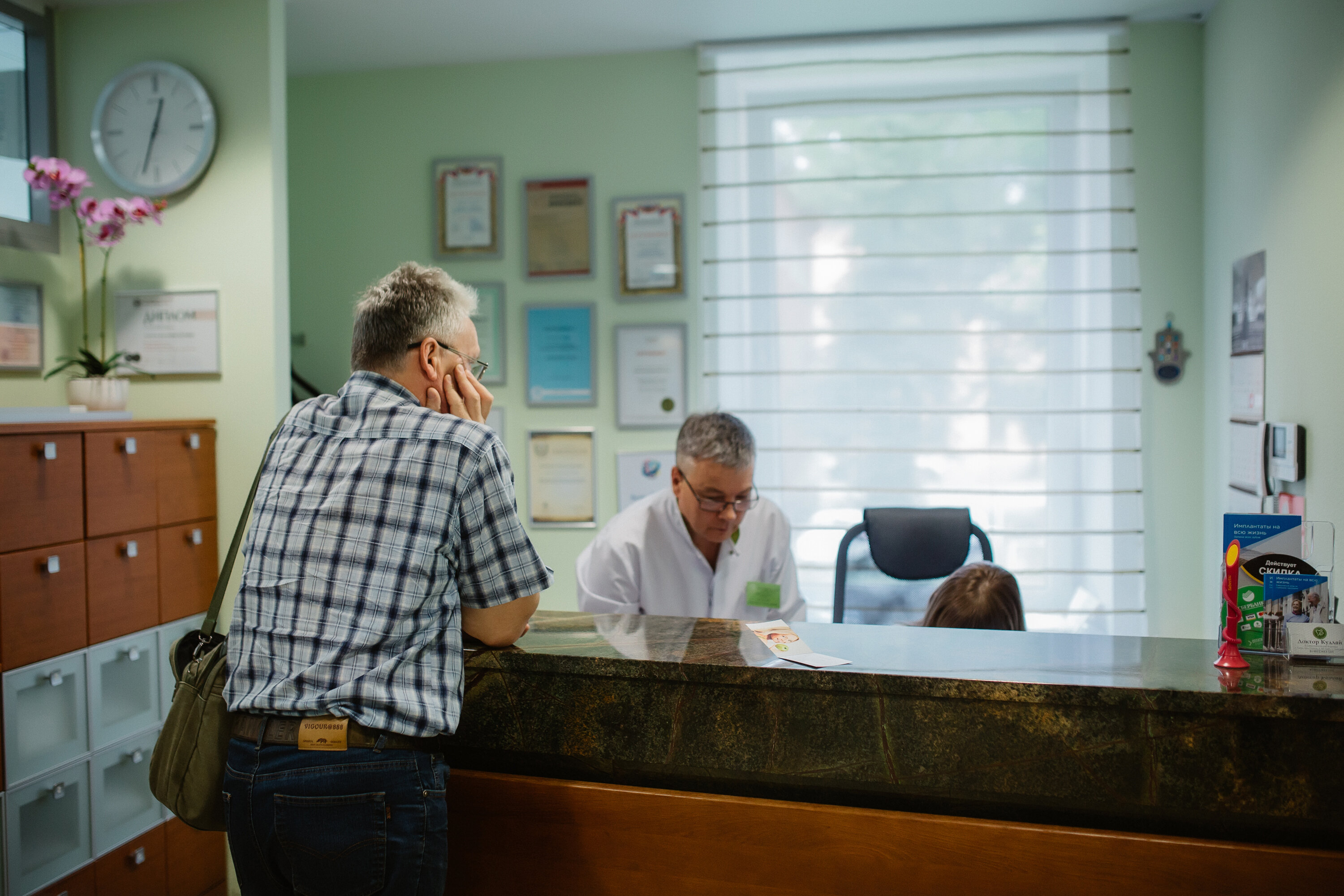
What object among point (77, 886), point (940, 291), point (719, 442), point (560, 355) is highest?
point (940, 291)

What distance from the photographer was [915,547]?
247cm

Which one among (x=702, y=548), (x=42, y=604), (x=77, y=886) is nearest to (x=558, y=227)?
(x=702, y=548)

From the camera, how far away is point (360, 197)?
3590 millimetres

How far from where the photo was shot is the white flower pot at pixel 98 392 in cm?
258

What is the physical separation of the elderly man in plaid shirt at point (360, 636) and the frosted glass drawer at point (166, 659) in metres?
1.72

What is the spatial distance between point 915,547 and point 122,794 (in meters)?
2.43

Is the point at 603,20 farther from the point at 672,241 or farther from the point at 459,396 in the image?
the point at 459,396

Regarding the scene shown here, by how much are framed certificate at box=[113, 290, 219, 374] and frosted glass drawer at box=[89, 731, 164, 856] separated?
1192 mm

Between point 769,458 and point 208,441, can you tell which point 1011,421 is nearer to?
point 769,458

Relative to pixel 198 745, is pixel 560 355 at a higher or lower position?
higher

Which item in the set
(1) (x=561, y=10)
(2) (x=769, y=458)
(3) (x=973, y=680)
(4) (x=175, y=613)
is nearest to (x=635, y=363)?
(2) (x=769, y=458)

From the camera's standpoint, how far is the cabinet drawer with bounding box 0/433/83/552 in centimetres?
213

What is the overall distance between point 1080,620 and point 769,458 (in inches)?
51.2

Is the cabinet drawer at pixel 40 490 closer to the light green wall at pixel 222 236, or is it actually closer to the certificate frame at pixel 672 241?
the light green wall at pixel 222 236
